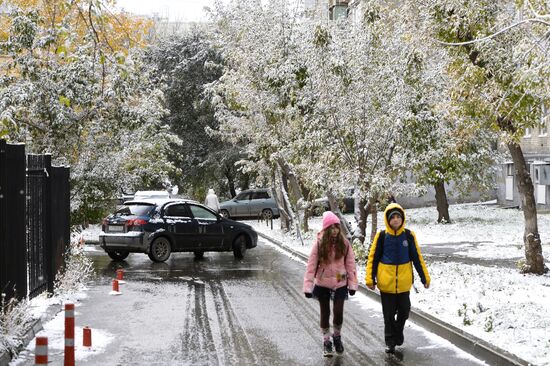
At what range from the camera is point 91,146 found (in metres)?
27.3

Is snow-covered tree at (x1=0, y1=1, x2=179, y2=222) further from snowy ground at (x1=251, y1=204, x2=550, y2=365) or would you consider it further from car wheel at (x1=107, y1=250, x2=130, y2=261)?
snowy ground at (x1=251, y1=204, x2=550, y2=365)

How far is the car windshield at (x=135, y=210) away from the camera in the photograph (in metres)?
20.0

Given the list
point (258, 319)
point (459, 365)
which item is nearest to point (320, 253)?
point (459, 365)

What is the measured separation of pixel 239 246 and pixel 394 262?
510 inches

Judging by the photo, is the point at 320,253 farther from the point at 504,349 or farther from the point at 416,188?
the point at 416,188

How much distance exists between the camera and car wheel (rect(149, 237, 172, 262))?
19.9 m

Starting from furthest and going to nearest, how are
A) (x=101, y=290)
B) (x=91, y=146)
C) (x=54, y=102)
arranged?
(x=91, y=146)
(x=54, y=102)
(x=101, y=290)

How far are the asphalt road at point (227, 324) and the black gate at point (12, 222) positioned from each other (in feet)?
4.12

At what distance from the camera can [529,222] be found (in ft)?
49.1

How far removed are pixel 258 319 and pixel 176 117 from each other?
36.8m

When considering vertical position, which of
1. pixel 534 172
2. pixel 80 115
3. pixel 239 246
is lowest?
pixel 239 246

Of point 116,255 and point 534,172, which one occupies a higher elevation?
point 534,172

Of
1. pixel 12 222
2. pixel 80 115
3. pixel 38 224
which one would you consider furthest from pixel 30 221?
pixel 80 115

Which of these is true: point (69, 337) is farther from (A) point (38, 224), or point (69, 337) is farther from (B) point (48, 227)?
(B) point (48, 227)
